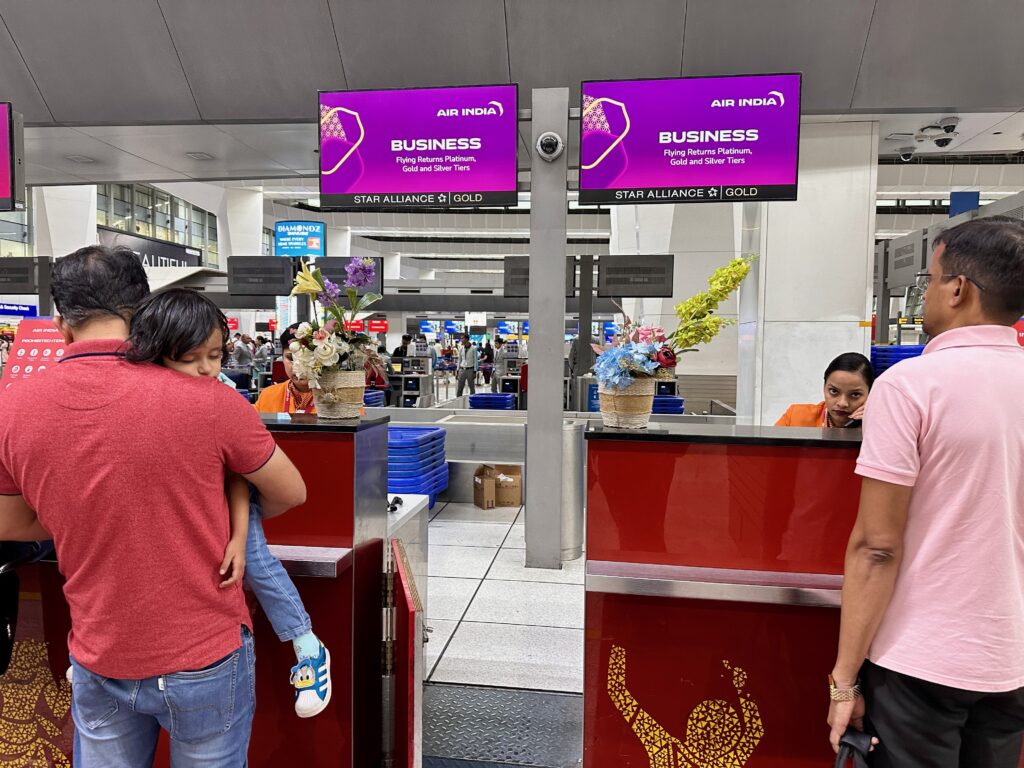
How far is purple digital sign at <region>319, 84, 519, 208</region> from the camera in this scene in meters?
4.69

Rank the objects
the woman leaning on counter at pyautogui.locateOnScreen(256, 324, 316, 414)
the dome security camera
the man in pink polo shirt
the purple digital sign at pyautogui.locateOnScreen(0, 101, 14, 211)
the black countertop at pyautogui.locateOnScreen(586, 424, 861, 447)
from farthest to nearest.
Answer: the purple digital sign at pyautogui.locateOnScreen(0, 101, 14, 211)
the dome security camera
the woman leaning on counter at pyautogui.locateOnScreen(256, 324, 316, 414)
the black countertop at pyautogui.locateOnScreen(586, 424, 861, 447)
the man in pink polo shirt

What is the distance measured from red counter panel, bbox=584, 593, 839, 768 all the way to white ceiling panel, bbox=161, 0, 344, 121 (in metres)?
5.97

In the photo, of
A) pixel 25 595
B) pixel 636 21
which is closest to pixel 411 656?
pixel 25 595

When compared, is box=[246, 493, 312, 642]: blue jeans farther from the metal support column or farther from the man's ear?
the metal support column

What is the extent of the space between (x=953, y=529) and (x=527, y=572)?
3790 millimetres

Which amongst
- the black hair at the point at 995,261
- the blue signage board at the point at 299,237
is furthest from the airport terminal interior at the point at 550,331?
the blue signage board at the point at 299,237

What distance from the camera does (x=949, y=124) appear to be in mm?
6391

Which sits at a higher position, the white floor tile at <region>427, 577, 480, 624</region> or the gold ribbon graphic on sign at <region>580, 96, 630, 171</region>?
the gold ribbon graphic on sign at <region>580, 96, 630, 171</region>

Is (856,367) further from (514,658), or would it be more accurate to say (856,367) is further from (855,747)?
(514,658)

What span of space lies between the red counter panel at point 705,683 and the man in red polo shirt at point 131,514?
A: 1201 mm

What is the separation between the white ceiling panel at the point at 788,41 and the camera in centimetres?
579

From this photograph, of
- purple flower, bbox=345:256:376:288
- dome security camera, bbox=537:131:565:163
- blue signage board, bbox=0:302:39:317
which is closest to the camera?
purple flower, bbox=345:256:376:288

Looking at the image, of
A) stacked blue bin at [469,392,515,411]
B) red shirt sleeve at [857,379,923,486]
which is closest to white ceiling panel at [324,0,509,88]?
stacked blue bin at [469,392,515,411]

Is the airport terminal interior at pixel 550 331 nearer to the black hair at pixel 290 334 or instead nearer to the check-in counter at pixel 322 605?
the check-in counter at pixel 322 605
